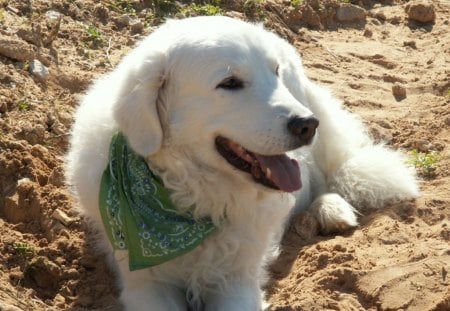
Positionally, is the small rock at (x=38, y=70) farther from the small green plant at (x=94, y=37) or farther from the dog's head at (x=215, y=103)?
the dog's head at (x=215, y=103)

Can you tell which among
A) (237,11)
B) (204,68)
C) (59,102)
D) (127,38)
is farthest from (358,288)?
(237,11)

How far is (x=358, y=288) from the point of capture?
4.73m

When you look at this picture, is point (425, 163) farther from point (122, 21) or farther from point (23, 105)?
point (122, 21)

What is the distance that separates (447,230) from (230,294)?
1.43m

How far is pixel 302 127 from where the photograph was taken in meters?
4.03

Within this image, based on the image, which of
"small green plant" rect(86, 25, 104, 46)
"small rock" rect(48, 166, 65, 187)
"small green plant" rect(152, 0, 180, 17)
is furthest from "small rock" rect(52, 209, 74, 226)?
"small green plant" rect(152, 0, 180, 17)

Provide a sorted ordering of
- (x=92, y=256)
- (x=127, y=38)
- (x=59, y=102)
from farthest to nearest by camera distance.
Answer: (x=127, y=38) → (x=59, y=102) → (x=92, y=256)

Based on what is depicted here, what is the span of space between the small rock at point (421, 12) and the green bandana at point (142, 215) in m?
5.00

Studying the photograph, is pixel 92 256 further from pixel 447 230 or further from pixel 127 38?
pixel 127 38

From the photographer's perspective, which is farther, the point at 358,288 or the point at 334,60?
the point at 334,60

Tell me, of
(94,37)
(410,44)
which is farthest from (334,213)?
(410,44)

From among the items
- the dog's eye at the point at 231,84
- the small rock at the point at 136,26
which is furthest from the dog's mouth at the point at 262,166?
the small rock at the point at 136,26

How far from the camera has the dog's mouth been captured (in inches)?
167

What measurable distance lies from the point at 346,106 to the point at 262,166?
2965 mm
